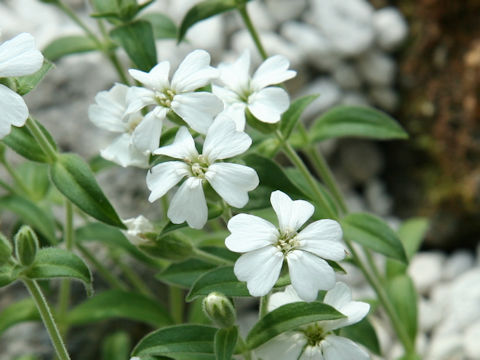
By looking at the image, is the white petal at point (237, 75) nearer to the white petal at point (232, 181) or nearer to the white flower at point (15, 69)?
the white petal at point (232, 181)

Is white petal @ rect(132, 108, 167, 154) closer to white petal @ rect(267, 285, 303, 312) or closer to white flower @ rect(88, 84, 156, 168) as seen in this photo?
white flower @ rect(88, 84, 156, 168)

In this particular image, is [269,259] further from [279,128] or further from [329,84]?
[329,84]

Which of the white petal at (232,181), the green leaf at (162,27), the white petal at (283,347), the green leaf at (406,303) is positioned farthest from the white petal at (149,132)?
the green leaf at (406,303)

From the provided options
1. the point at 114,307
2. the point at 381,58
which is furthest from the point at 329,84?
the point at 114,307

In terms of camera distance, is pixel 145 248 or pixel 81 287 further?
pixel 81 287

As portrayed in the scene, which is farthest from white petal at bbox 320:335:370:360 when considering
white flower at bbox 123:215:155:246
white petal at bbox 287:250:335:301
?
white flower at bbox 123:215:155:246

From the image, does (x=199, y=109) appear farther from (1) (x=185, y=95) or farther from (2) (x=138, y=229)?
(2) (x=138, y=229)

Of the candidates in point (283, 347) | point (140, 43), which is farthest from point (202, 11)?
point (283, 347)
